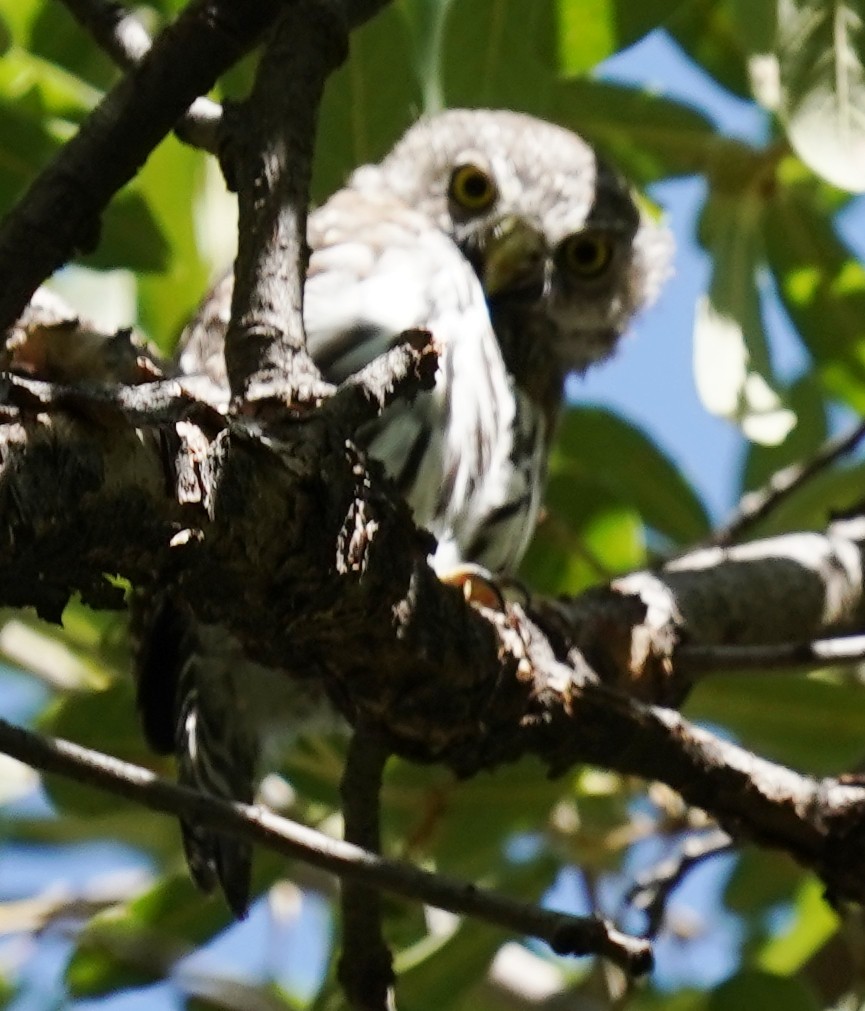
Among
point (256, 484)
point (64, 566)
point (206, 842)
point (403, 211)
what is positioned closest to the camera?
point (64, 566)

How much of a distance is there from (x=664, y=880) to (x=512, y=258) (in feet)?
4.22

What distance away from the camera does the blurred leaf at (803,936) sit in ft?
9.38

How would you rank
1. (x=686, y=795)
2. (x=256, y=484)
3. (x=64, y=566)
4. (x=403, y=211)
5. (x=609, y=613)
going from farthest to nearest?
1. (x=403, y=211)
2. (x=609, y=613)
3. (x=686, y=795)
4. (x=256, y=484)
5. (x=64, y=566)

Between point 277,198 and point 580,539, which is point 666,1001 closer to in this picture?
point 580,539

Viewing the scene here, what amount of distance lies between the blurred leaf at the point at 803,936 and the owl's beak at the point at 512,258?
3.69 feet

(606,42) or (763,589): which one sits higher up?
(606,42)

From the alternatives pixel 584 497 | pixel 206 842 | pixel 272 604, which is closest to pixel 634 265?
pixel 584 497

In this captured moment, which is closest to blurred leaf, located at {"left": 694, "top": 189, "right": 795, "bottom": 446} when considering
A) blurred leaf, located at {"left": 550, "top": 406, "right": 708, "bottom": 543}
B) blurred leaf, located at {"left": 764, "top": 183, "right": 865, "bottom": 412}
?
blurred leaf, located at {"left": 764, "top": 183, "right": 865, "bottom": 412}

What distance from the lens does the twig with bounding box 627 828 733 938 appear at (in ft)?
6.28

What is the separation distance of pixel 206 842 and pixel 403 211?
1.29 metres

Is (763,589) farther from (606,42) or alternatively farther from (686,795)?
(606,42)

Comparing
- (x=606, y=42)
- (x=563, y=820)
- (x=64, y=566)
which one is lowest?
(x=563, y=820)

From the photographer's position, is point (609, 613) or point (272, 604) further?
point (609, 613)

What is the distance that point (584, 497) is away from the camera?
256cm
